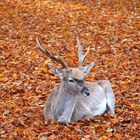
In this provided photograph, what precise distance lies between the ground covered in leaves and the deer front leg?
164 mm

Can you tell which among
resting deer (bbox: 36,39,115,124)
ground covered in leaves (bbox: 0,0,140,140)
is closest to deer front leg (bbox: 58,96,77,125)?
resting deer (bbox: 36,39,115,124)

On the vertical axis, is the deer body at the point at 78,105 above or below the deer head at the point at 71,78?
below

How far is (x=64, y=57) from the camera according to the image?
12.3 meters

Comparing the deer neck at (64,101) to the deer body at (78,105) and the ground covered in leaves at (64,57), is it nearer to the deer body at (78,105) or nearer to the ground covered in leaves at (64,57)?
the deer body at (78,105)

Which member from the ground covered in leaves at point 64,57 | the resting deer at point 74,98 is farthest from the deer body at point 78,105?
the ground covered in leaves at point 64,57

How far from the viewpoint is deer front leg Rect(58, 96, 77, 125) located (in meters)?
7.62

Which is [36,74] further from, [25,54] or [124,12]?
[124,12]

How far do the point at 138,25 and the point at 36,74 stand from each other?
5.62m

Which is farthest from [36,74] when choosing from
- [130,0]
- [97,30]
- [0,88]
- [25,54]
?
[130,0]

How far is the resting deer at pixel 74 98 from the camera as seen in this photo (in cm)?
739

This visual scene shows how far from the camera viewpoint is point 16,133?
291 inches

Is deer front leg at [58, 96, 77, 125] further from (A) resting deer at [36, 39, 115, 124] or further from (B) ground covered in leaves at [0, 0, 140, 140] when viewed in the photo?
(B) ground covered in leaves at [0, 0, 140, 140]

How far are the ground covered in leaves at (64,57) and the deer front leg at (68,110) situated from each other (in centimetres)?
16

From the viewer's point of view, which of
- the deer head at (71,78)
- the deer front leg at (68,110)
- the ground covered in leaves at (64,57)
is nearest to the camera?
the deer head at (71,78)
